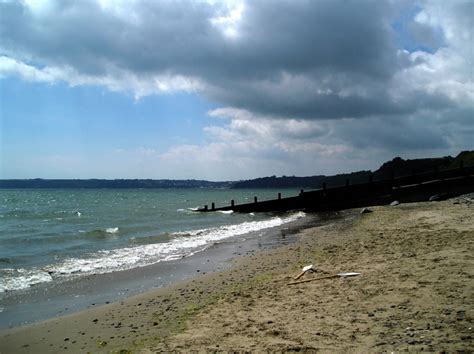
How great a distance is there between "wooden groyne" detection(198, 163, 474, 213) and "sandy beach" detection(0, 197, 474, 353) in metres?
23.9

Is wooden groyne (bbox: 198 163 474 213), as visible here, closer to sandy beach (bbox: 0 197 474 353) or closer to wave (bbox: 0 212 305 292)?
wave (bbox: 0 212 305 292)

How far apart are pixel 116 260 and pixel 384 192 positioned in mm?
26900

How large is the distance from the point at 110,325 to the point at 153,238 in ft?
48.5

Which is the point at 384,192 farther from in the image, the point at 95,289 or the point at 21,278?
the point at 21,278

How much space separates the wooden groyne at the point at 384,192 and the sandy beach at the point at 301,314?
23923 mm

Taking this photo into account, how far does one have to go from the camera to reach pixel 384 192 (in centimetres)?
3525

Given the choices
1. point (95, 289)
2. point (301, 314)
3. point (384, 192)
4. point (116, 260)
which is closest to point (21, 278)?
point (95, 289)

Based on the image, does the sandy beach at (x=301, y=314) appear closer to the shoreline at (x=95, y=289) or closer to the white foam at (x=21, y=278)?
the shoreline at (x=95, y=289)

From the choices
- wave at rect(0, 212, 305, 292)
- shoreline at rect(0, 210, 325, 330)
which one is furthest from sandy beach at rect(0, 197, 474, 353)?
wave at rect(0, 212, 305, 292)

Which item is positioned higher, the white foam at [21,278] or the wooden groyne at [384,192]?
the wooden groyne at [384,192]

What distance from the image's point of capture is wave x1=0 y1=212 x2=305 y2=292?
12.1m

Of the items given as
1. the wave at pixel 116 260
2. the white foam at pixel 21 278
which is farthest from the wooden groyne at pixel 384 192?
the white foam at pixel 21 278

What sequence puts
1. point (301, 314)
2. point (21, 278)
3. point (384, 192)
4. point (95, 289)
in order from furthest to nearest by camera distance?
point (384, 192) < point (21, 278) < point (95, 289) < point (301, 314)

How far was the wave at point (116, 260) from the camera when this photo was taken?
1206 cm
